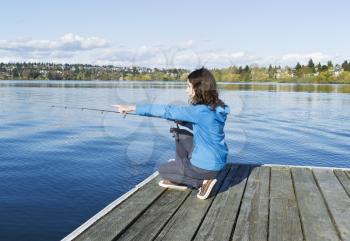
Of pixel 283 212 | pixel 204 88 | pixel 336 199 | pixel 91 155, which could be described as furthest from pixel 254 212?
pixel 91 155

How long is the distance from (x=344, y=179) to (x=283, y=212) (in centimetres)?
305

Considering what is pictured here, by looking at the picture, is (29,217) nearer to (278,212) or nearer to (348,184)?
(278,212)

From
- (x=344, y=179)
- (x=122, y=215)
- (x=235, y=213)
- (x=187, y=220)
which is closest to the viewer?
(x=187, y=220)

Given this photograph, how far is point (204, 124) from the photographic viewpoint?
6684 millimetres

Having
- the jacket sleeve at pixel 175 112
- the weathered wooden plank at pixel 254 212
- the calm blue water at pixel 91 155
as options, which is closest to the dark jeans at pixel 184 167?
the jacket sleeve at pixel 175 112

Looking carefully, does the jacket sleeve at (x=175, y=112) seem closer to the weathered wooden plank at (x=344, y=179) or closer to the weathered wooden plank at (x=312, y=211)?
the weathered wooden plank at (x=312, y=211)

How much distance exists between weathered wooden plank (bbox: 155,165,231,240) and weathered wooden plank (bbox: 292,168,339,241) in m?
1.50

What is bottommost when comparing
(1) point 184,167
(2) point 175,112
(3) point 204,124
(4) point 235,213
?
(4) point 235,213

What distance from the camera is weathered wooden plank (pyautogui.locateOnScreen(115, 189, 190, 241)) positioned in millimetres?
5414

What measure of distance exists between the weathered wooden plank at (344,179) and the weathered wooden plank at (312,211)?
0.57 meters

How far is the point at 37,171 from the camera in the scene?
49.9 ft

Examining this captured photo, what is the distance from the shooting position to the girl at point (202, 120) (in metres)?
6.63

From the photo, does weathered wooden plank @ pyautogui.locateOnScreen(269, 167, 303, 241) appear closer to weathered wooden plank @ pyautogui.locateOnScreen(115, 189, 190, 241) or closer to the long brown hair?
weathered wooden plank @ pyautogui.locateOnScreen(115, 189, 190, 241)

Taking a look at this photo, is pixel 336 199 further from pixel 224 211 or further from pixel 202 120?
pixel 202 120
